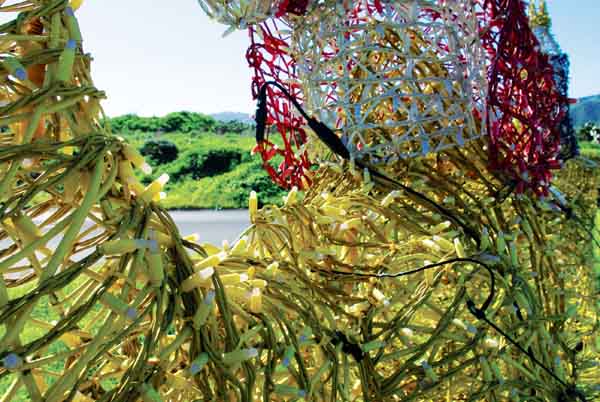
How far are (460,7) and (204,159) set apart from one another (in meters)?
6.89

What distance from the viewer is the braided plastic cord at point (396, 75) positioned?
648 mm

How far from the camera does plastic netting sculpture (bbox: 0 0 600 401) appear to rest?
0.31 m

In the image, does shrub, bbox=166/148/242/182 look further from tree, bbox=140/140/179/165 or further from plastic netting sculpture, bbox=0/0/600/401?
plastic netting sculpture, bbox=0/0/600/401

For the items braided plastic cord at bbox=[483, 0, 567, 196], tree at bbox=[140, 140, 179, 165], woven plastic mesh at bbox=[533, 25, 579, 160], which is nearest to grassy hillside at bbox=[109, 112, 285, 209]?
tree at bbox=[140, 140, 179, 165]

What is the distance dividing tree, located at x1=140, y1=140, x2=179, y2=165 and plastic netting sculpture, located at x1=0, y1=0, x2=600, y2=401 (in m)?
7.10

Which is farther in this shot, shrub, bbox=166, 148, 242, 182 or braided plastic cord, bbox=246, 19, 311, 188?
shrub, bbox=166, 148, 242, 182

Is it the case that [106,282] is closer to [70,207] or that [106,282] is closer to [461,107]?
[70,207]

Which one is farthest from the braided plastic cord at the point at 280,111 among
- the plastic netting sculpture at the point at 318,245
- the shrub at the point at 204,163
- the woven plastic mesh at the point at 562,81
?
the shrub at the point at 204,163

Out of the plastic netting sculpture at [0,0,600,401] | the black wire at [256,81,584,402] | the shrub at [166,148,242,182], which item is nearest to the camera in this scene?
the plastic netting sculpture at [0,0,600,401]

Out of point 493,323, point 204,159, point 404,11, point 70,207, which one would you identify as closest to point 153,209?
point 70,207

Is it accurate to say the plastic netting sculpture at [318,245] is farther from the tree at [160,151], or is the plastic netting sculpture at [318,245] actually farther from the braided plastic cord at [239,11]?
the tree at [160,151]

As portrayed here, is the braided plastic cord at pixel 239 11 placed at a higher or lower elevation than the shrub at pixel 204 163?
higher

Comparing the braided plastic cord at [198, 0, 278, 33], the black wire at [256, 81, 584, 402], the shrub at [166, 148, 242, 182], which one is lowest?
the shrub at [166, 148, 242, 182]

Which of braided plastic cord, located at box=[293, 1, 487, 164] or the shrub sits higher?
braided plastic cord, located at box=[293, 1, 487, 164]
